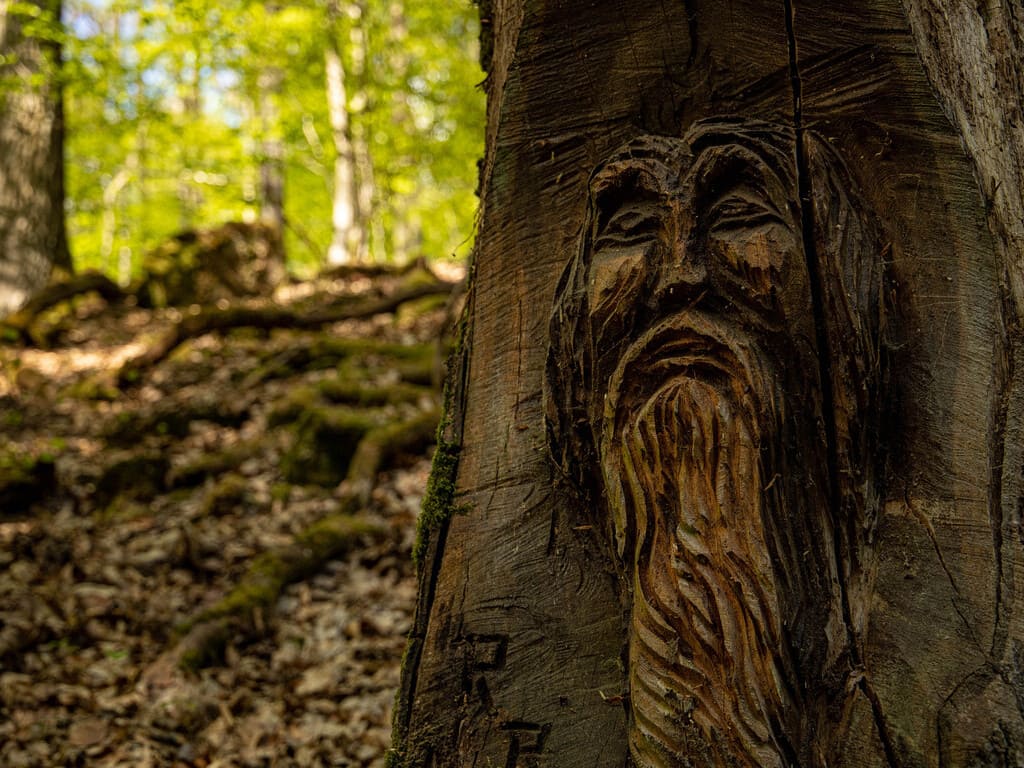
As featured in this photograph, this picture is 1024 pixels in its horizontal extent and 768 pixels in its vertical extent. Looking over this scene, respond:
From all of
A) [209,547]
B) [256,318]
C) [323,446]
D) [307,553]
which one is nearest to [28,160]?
[256,318]

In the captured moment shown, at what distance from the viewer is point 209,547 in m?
5.12

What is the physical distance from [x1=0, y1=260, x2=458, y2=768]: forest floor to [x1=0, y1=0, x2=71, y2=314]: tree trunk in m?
1.07

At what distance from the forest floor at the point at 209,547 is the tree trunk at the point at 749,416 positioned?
1161mm

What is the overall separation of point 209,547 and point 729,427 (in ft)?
14.0

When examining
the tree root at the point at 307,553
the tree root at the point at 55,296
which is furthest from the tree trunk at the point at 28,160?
the tree root at the point at 307,553

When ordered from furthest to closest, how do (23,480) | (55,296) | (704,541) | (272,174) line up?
1. (272,174)
2. (55,296)
3. (23,480)
4. (704,541)

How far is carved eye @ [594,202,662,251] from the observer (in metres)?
1.97

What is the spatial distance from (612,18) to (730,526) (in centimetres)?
135

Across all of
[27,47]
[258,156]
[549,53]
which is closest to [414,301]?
[258,156]

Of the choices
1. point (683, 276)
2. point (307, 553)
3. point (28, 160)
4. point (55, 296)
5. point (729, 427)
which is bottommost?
point (307, 553)

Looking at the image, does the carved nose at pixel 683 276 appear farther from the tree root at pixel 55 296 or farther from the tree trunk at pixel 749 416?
the tree root at pixel 55 296

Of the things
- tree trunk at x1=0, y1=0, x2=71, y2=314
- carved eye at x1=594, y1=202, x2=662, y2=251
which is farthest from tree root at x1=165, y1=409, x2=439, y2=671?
tree trunk at x1=0, y1=0, x2=71, y2=314

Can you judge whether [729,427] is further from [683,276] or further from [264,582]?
[264,582]

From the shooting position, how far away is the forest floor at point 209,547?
3684 millimetres
